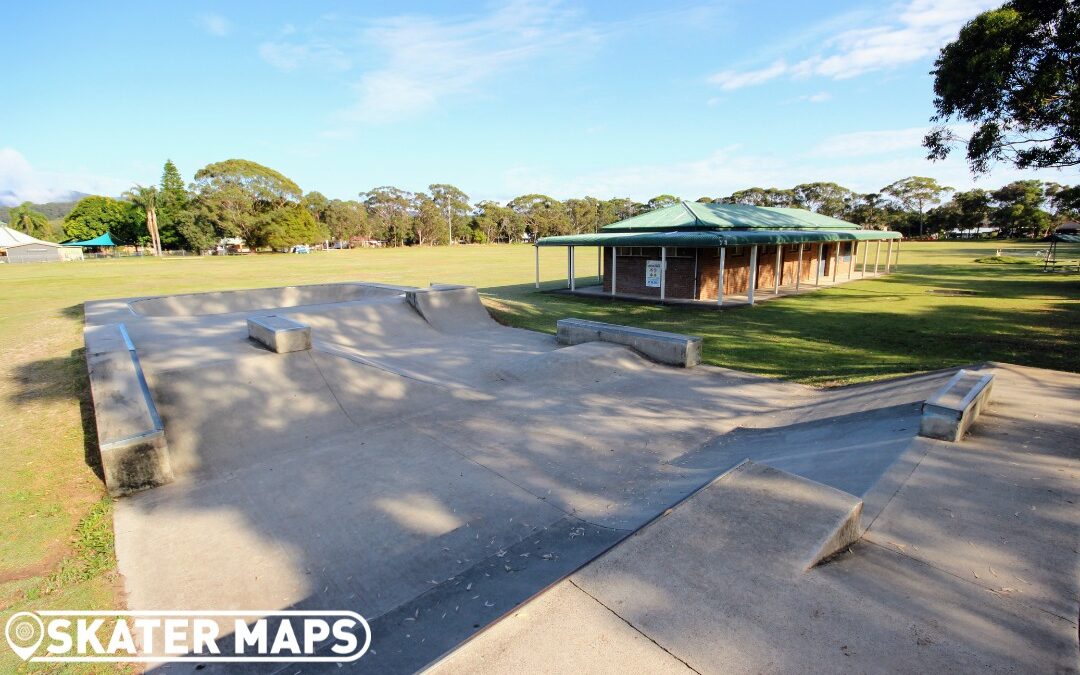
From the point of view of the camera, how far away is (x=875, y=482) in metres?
4.18

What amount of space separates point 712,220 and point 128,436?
863 inches

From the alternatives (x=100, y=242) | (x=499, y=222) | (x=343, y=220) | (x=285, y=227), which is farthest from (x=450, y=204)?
(x=100, y=242)

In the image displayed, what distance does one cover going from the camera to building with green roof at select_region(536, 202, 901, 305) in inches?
761

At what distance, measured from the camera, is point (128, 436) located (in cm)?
531

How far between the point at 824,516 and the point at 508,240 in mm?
107495

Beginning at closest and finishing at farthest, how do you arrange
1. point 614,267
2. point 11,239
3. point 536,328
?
point 536,328 < point 614,267 < point 11,239

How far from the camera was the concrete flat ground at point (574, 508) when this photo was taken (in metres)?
2.65

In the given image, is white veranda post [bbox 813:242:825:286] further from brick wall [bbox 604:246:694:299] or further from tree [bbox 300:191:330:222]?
tree [bbox 300:191:330:222]

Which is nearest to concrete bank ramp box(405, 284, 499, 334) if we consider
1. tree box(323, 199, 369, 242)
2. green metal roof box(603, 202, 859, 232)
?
green metal roof box(603, 202, 859, 232)

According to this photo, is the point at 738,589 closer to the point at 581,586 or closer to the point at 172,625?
the point at 581,586

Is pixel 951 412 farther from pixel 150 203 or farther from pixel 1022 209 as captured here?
pixel 1022 209

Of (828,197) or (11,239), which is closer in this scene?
(11,239)

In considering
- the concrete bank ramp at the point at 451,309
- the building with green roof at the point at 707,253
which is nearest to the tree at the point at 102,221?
the building with green roof at the point at 707,253

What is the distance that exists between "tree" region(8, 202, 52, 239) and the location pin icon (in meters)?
125
